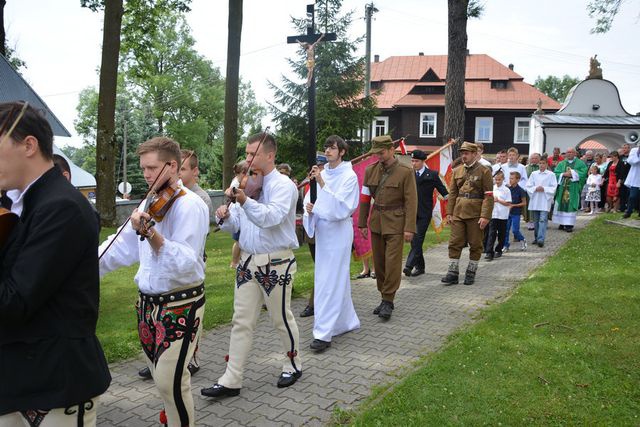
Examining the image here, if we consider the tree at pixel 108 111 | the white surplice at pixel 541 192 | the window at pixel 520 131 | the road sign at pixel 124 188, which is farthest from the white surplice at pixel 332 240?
the window at pixel 520 131

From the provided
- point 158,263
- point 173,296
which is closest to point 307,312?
point 173,296

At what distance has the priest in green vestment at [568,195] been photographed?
14.3 m

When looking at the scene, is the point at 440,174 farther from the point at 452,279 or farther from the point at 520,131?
the point at 520,131

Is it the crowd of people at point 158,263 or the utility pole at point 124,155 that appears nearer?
the crowd of people at point 158,263

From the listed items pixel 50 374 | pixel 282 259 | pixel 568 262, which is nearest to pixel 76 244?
pixel 50 374

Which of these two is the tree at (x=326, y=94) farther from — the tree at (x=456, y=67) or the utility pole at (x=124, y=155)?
the utility pole at (x=124, y=155)

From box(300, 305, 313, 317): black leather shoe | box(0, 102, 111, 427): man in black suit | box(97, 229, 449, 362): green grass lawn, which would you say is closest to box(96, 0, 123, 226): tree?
box(97, 229, 449, 362): green grass lawn

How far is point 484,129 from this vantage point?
45.2m

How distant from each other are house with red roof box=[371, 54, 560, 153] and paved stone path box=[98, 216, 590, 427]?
1445 inches

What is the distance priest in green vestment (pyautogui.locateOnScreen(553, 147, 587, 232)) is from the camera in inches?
563

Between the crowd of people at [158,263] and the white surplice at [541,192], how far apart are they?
683 cm

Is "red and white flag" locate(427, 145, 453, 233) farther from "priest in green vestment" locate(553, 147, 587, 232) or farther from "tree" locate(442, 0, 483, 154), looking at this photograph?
"priest in green vestment" locate(553, 147, 587, 232)

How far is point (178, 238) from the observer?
315 centimetres

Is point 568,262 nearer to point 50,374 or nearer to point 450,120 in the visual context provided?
point 450,120
